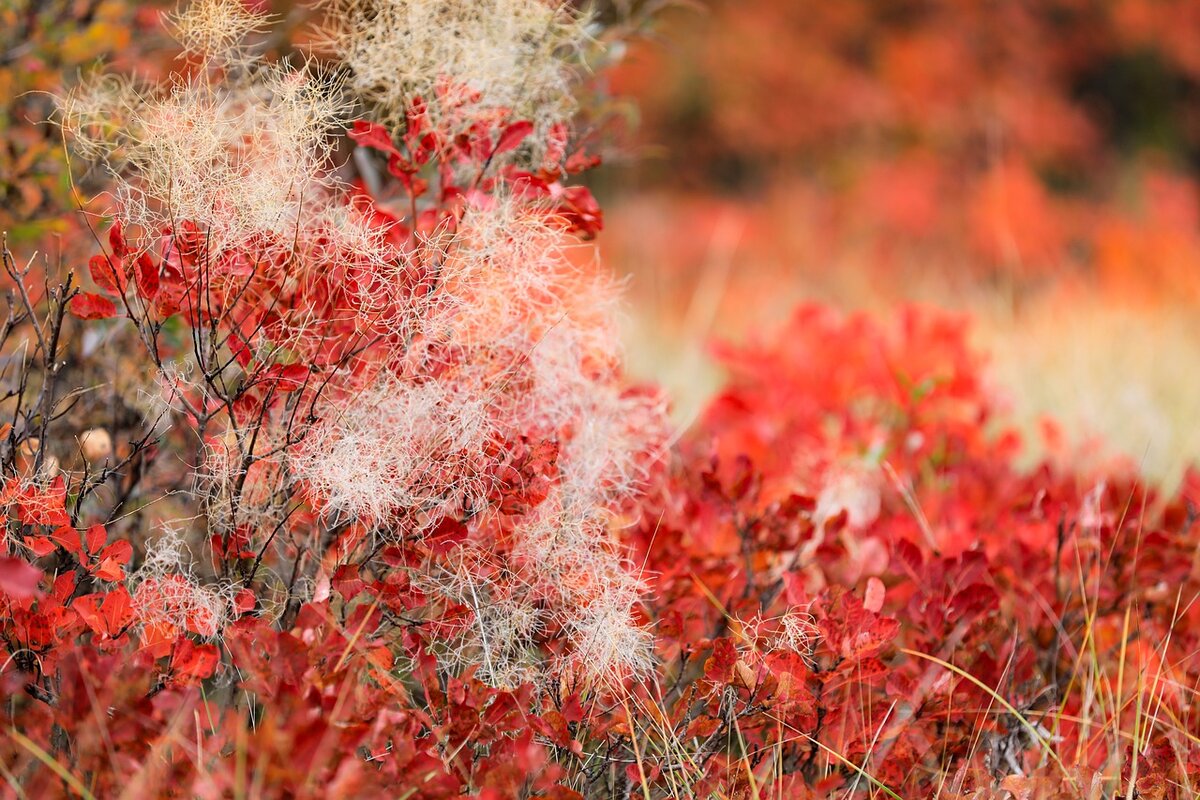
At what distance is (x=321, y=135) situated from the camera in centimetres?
153

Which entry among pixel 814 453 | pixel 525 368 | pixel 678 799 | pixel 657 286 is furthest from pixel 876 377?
pixel 657 286

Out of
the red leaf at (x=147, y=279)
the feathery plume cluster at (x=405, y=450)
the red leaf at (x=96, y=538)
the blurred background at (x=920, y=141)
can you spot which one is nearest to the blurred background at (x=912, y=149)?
the blurred background at (x=920, y=141)

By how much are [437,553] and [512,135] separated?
2.14 feet

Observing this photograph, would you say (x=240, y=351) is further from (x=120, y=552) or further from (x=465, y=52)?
(x=465, y=52)

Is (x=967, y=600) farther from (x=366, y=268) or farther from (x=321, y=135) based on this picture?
(x=321, y=135)

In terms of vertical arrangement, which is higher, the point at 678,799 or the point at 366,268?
the point at 366,268

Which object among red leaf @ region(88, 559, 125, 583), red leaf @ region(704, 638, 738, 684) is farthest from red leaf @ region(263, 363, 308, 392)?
red leaf @ region(704, 638, 738, 684)

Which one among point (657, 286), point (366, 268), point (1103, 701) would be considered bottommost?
point (657, 286)

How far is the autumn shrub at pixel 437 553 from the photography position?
52.4 inches

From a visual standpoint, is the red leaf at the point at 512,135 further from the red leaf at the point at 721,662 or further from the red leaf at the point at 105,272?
the red leaf at the point at 721,662

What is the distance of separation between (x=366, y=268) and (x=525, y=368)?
0.30m

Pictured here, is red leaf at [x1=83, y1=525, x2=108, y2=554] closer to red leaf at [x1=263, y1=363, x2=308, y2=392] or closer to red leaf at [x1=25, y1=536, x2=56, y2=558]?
red leaf at [x1=25, y1=536, x2=56, y2=558]

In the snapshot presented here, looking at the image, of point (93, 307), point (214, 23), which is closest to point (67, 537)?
point (93, 307)

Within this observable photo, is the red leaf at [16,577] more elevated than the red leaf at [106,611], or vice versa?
the red leaf at [16,577]
